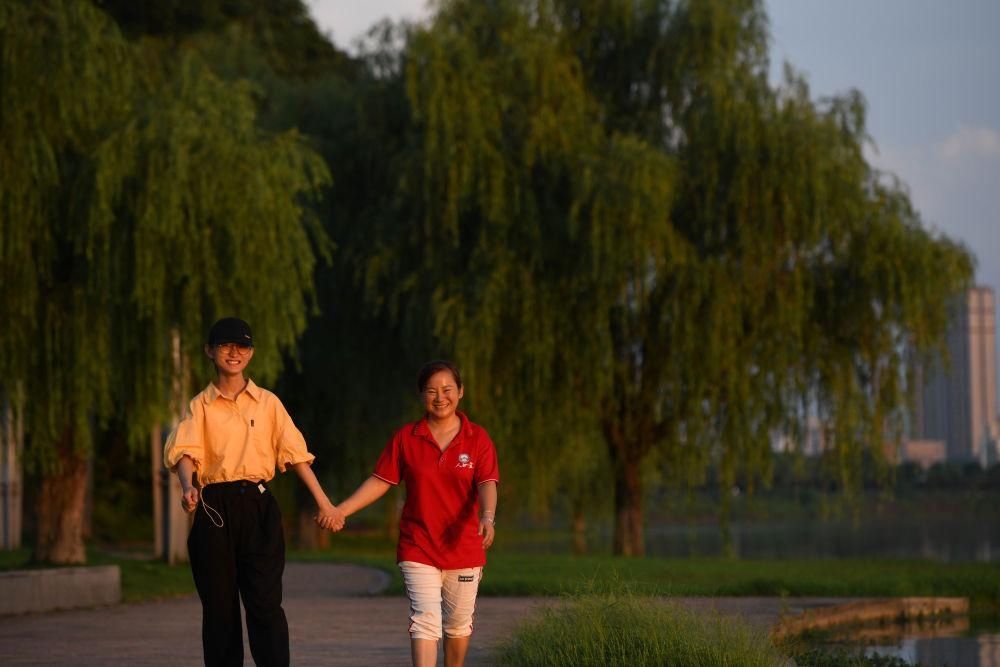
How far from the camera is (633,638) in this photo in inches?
303

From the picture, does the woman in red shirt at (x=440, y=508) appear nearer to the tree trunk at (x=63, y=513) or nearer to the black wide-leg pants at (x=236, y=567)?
the black wide-leg pants at (x=236, y=567)

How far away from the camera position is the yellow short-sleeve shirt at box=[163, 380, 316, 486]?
6969 millimetres

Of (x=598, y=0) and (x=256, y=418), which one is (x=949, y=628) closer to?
(x=256, y=418)

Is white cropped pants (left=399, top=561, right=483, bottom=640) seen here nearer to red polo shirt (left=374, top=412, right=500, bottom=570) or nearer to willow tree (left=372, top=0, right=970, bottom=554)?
red polo shirt (left=374, top=412, right=500, bottom=570)

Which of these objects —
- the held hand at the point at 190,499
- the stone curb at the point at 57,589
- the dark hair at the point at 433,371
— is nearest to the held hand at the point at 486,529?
the dark hair at the point at 433,371

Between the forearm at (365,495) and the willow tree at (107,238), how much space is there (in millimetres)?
9468

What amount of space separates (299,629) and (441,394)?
5463 mm

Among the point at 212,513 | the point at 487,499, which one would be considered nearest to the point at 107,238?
the point at 212,513

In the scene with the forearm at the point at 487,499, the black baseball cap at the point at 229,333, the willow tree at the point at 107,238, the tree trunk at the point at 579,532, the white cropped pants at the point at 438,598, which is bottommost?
the tree trunk at the point at 579,532

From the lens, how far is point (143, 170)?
655 inches

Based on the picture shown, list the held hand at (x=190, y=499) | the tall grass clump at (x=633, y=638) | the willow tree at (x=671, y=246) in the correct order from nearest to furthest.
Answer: the held hand at (x=190, y=499) → the tall grass clump at (x=633, y=638) → the willow tree at (x=671, y=246)

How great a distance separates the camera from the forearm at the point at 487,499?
702 cm

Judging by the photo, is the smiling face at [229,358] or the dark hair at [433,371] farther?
the dark hair at [433,371]

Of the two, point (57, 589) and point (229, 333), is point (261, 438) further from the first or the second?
point (57, 589)
